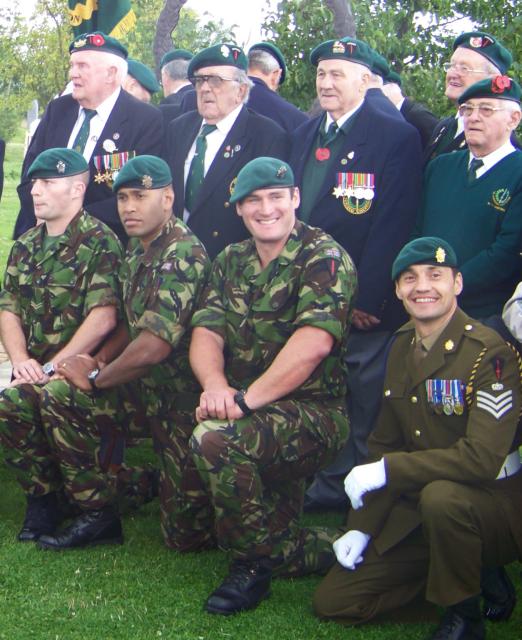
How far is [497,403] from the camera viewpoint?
3809 millimetres

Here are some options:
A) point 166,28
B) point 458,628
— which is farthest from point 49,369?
point 166,28

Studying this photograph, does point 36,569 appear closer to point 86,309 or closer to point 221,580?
point 221,580

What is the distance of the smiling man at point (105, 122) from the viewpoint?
5547 millimetres

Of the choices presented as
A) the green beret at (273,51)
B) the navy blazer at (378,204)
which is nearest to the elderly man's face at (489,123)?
the navy blazer at (378,204)

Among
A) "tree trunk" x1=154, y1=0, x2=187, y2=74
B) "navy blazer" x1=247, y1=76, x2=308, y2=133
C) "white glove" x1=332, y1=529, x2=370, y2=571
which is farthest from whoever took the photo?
"tree trunk" x1=154, y1=0, x2=187, y2=74

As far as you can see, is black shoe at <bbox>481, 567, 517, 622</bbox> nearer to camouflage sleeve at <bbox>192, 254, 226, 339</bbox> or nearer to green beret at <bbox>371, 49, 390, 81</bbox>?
camouflage sleeve at <bbox>192, 254, 226, 339</bbox>

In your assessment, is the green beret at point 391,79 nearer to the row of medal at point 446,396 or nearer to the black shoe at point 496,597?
the row of medal at point 446,396

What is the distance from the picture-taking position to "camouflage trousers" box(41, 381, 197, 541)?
15.4 ft

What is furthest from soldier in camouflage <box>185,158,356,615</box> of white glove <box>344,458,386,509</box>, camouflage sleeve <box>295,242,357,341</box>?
white glove <box>344,458,386,509</box>

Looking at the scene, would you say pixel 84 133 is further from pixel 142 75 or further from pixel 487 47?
pixel 487 47

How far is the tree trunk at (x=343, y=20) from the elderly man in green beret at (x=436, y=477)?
351 cm

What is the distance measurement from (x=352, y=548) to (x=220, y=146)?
2261 millimetres

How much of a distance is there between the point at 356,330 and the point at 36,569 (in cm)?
181

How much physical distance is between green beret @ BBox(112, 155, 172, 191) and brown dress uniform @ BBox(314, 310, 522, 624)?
4.50 ft
